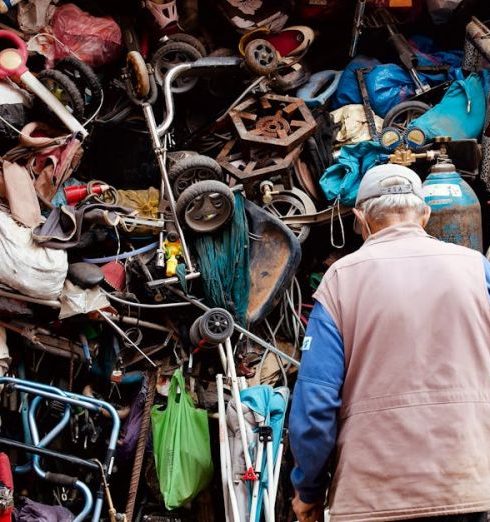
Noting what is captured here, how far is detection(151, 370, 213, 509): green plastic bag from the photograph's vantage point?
540 centimetres

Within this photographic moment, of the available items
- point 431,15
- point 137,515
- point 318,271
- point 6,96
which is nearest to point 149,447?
point 137,515

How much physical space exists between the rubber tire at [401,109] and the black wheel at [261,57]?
0.97 m

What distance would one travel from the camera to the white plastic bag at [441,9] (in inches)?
282

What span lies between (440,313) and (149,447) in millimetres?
3422

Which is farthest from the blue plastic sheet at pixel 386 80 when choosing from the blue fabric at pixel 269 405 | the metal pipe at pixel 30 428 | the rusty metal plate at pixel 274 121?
the metal pipe at pixel 30 428

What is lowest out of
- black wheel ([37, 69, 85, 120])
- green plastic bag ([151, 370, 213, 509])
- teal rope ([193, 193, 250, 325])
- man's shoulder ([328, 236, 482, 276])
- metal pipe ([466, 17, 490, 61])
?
green plastic bag ([151, 370, 213, 509])

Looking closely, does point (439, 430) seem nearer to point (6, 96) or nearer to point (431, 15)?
point (6, 96)

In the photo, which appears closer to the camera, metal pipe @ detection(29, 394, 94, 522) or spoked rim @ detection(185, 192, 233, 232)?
metal pipe @ detection(29, 394, 94, 522)

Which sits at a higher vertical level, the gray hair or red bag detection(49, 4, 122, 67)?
red bag detection(49, 4, 122, 67)

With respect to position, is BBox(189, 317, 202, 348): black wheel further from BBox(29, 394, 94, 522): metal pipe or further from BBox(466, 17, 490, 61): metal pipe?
BBox(466, 17, 490, 61): metal pipe

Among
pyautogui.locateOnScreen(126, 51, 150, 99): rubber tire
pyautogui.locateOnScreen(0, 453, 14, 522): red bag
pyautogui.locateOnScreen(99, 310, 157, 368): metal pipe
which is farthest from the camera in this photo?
pyautogui.locateOnScreen(126, 51, 150, 99): rubber tire

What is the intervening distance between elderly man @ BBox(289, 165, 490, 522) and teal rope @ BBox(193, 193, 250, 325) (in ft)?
8.93

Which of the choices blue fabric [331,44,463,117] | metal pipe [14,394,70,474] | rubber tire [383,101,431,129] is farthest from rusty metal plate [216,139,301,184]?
metal pipe [14,394,70,474]

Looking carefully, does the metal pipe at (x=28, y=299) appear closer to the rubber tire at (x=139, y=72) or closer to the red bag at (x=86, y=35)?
the rubber tire at (x=139, y=72)
